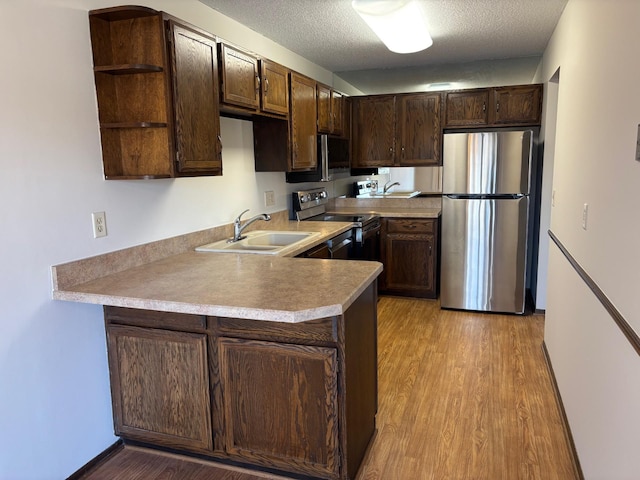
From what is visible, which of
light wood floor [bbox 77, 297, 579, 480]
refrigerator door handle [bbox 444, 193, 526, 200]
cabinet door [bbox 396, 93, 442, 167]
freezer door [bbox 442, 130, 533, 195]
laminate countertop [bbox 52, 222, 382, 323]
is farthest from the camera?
cabinet door [bbox 396, 93, 442, 167]

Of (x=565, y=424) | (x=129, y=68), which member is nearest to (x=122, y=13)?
(x=129, y=68)

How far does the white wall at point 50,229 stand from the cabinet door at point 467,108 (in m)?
Answer: 3.15

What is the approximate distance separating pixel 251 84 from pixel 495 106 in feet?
8.79

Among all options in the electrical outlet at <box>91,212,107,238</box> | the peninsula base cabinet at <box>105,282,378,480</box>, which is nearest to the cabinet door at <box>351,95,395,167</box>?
the peninsula base cabinet at <box>105,282,378,480</box>

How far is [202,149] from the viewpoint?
96.0 inches

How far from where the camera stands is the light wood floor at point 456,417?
6.99 feet

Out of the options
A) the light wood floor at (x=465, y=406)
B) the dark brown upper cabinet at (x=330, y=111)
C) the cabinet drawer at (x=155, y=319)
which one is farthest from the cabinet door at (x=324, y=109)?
the cabinet drawer at (x=155, y=319)

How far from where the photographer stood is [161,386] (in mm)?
2117

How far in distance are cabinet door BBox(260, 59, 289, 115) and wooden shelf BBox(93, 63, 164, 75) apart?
102cm

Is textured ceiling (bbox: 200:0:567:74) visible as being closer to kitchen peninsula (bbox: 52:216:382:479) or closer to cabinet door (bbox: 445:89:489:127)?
cabinet door (bbox: 445:89:489:127)

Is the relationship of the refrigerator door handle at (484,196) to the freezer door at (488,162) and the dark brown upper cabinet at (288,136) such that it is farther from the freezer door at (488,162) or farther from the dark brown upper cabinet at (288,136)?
the dark brown upper cabinet at (288,136)

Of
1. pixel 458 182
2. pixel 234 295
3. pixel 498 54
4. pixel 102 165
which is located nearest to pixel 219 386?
pixel 234 295

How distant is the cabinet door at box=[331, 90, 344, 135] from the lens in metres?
4.42

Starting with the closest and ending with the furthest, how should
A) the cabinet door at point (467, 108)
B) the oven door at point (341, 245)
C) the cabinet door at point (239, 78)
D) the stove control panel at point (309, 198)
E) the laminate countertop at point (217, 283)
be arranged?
the laminate countertop at point (217, 283) → the cabinet door at point (239, 78) → the oven door at point (341, 245) → the stove control panel at point (309, 198) → the cabinet door at point (467, 108)
